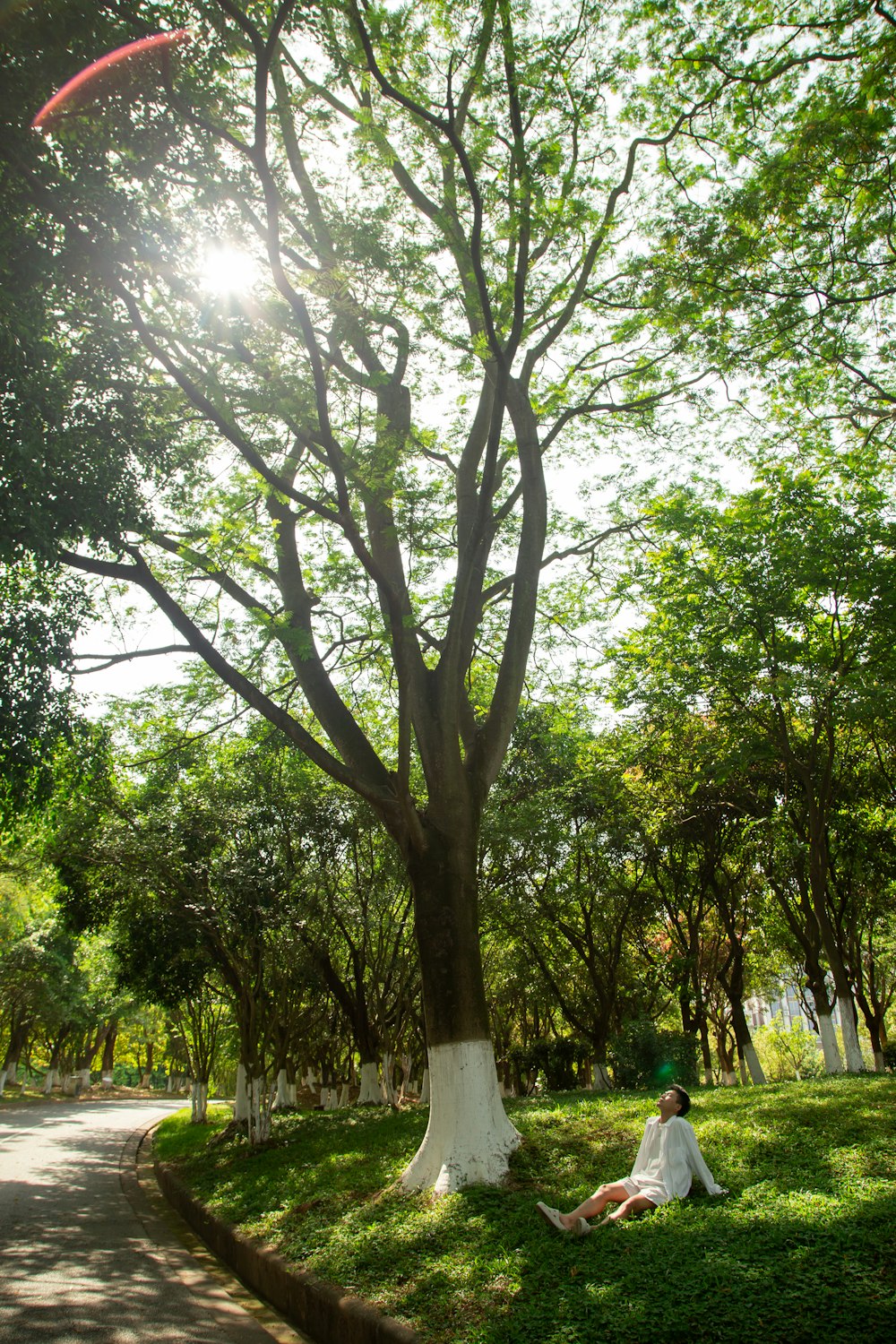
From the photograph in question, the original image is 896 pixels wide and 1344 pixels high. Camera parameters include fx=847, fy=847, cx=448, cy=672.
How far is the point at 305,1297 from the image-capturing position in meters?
5.74

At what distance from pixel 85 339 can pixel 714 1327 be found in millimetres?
7910

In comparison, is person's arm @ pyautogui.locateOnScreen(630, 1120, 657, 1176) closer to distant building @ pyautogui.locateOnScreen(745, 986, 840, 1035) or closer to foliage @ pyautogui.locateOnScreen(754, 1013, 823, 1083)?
distant building @ pyautogui.locateOnScreen(745, 986, 840, 1035)

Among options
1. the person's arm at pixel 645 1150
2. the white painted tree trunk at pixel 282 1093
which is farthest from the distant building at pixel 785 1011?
the white painted tree trunk at pixel 282 1093

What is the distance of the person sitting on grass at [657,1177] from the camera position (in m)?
5.73

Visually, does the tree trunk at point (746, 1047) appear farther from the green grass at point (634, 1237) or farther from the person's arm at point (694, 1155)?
the person's arm at point (694, 1155)

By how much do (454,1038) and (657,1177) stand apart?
2.05 metres

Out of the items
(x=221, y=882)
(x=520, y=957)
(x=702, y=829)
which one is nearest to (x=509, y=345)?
(x=221, y=882)

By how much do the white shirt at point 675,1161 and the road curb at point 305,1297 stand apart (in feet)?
7.16

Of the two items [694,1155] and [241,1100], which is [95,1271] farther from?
[241,1100]

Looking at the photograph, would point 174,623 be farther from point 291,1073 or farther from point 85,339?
point 291,1073

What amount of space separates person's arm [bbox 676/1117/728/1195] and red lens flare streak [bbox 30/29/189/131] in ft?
28.1

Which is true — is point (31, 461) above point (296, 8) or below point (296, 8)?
below

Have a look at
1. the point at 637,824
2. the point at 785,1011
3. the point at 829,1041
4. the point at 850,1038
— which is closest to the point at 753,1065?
the point at 829,1041

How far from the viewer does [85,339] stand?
23.4ft
